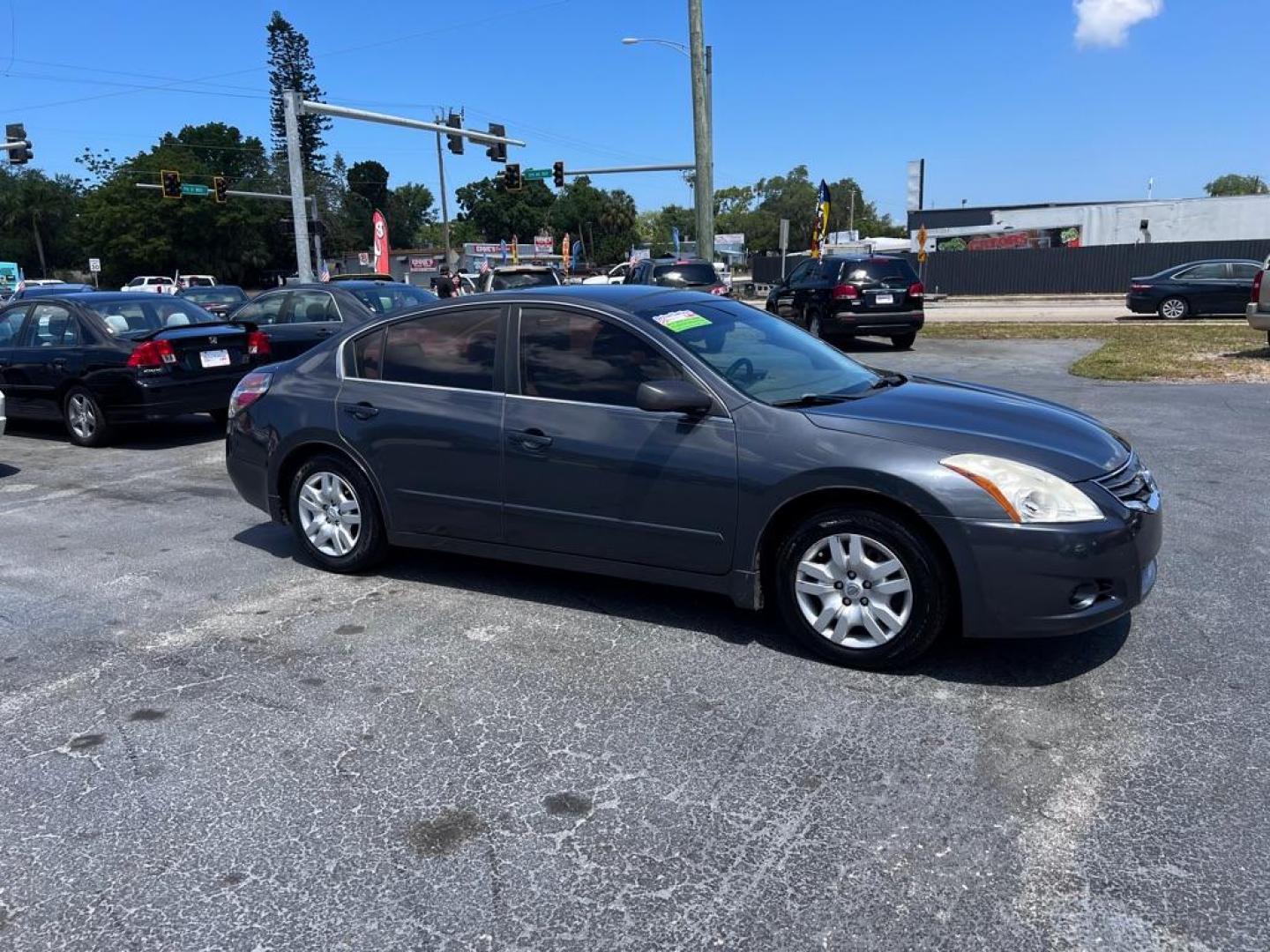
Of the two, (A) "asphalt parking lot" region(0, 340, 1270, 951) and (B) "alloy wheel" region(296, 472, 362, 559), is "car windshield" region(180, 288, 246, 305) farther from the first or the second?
(A) "asphalt parking lot" region(0, 340, 1270, 951)

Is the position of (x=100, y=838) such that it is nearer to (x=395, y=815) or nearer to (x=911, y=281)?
(x=395, y=815)

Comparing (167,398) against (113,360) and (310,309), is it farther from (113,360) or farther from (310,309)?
(310,309)

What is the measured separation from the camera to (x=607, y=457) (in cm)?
451

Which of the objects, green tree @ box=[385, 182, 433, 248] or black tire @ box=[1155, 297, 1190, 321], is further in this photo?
green tree @ box=[385, 182, 433, 248]

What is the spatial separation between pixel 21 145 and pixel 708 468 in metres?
32.0

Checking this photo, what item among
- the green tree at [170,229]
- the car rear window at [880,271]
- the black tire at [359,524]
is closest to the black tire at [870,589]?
the black tire at [359,524]

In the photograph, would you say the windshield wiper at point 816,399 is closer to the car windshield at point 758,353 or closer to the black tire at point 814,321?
the car windshield at point 758,353

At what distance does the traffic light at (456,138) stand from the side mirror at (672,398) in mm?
27026

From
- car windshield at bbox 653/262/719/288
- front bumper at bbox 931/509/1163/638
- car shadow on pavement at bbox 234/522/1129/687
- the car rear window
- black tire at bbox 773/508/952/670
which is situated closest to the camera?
front bumper at bbox 931/509/1163/638

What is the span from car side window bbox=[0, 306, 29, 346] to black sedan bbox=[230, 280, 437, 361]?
6.88 ft

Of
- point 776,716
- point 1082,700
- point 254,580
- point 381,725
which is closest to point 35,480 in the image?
point 254,580

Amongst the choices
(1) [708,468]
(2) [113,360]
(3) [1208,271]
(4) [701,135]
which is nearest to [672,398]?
(1) [708,468]

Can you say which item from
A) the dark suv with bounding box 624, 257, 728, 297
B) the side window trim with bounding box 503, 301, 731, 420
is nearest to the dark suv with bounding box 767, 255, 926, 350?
the dark suv with bounding box 624, 257, 728, 297

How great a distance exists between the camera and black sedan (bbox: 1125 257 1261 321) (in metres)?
23.2
